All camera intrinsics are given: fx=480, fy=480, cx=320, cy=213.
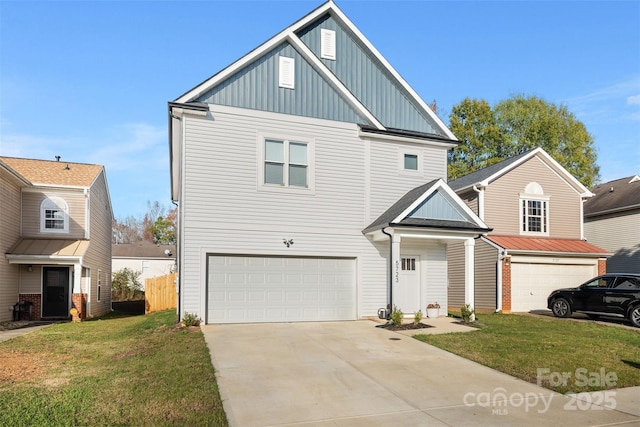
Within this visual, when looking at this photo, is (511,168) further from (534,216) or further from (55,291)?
(55,291)

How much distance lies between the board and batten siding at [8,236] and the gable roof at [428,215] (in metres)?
13.7

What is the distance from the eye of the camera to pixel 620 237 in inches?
979

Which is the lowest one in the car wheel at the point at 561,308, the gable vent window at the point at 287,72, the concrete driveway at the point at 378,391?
the car wheel at the point at 561,308

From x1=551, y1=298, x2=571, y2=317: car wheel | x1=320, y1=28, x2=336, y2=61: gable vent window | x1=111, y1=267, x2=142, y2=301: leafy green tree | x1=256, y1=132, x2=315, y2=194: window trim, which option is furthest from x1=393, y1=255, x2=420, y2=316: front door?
x1=111, y1=267, x2=142, y2=301: leafy green tree

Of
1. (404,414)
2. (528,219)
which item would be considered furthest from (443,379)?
(528,219)

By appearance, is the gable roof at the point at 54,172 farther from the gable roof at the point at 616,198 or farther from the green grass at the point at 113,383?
the gable roof at the point at 616,198

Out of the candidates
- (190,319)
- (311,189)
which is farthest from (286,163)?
(190,319)

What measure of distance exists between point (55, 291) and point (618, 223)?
27.5 metres

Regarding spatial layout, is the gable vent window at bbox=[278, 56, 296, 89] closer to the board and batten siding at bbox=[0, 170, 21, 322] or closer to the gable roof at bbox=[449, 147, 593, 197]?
the gable roof at bbox=[449, 147, 593, 197]

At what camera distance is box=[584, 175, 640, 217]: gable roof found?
24.5 metres

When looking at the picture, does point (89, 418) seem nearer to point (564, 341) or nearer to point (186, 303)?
point (186, 303)

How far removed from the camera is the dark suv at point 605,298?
15.2 metres

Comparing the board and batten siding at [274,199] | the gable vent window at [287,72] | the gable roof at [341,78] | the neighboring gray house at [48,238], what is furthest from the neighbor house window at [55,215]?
the gable vent window at [287,72]

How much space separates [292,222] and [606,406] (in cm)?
948
